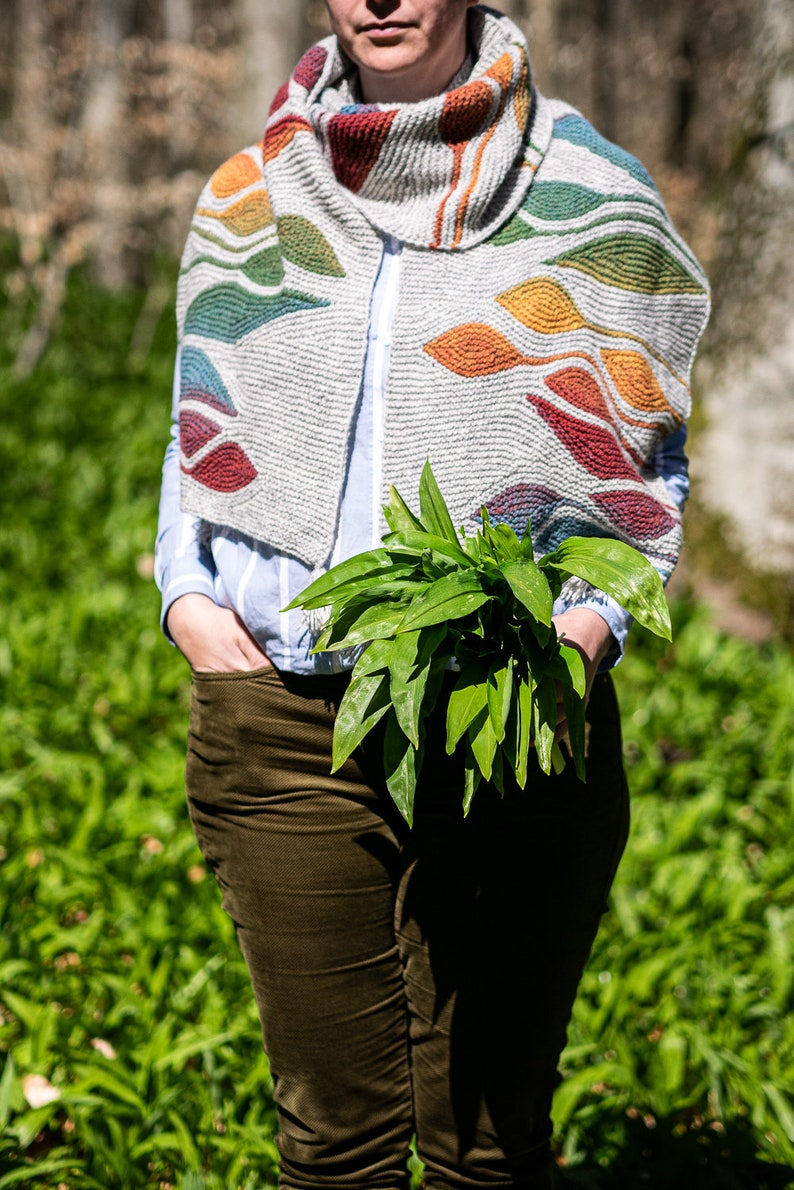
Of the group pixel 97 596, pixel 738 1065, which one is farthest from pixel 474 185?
pixel 97 596

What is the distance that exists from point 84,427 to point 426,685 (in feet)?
19.0

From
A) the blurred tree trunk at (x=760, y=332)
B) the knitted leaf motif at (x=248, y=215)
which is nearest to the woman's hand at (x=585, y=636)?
the knitted leaf motif at (x=248, y=215)

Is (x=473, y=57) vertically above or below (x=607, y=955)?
above

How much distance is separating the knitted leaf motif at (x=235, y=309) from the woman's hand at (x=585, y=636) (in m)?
0.60

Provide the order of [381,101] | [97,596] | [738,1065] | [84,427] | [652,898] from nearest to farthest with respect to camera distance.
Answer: [381,101]
[738,1065]
[652,898]
[97,596]
[84,427]

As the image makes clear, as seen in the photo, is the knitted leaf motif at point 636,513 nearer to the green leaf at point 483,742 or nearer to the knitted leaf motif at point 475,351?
the knitted leaf motif at point 475,351

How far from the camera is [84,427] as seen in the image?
6805 mm

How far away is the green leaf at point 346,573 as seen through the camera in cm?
148

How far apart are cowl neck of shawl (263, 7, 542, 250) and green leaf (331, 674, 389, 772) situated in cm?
68

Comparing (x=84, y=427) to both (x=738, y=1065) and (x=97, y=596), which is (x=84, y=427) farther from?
(x=738, y=1065)

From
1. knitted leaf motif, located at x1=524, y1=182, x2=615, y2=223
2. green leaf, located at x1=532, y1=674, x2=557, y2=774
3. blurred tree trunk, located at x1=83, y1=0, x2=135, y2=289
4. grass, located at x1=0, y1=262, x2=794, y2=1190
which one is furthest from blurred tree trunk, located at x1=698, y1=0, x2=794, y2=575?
blurred tree trunk, located at x1=83, y1=0, x2=135, y2=289

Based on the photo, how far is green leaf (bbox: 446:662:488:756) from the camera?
4.68 ft

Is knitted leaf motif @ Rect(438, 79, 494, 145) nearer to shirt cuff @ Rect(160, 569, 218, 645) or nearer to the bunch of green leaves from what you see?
the bunch of green leaves

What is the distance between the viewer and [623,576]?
4.79 ft
